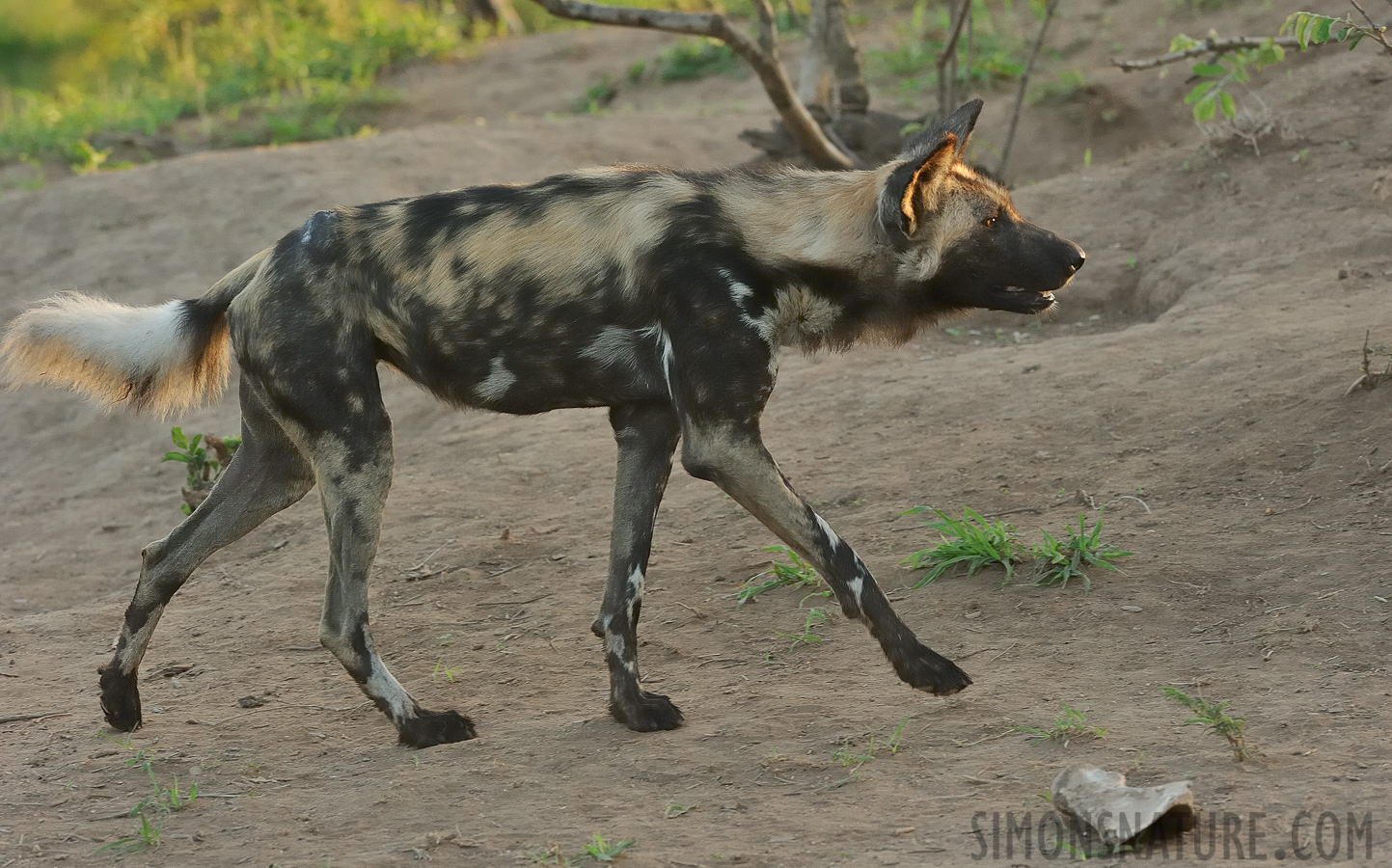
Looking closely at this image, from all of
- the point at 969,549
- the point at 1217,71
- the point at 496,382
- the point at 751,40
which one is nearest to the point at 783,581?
the point at 969,549

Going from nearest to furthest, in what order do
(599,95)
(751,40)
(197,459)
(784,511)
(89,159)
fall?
(784,511) → (197,459) → (751,40) → (89,159) → (599,95)

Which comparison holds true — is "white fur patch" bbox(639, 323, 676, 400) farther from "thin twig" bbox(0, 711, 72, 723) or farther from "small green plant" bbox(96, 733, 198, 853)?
"thin twig" bbox(0, 711, 72, 723)

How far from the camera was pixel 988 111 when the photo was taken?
31.1 ft

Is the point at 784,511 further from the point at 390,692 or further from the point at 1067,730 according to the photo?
the point at 390,692

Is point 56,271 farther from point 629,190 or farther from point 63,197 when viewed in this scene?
point 629,190

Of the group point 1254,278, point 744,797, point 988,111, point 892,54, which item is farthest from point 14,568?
point 892,54

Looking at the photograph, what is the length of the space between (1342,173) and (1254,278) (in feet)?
3.30

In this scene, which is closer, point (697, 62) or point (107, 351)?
point (107, 351)

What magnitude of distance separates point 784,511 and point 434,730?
1.09 metres

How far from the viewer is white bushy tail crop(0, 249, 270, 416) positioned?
Answer: 375cm

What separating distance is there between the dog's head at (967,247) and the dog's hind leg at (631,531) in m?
0.81

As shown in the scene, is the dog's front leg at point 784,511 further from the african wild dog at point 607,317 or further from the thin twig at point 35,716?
the thin twig at point 35,716

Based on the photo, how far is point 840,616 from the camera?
13.0ft

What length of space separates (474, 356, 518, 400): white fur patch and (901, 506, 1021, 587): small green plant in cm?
139
